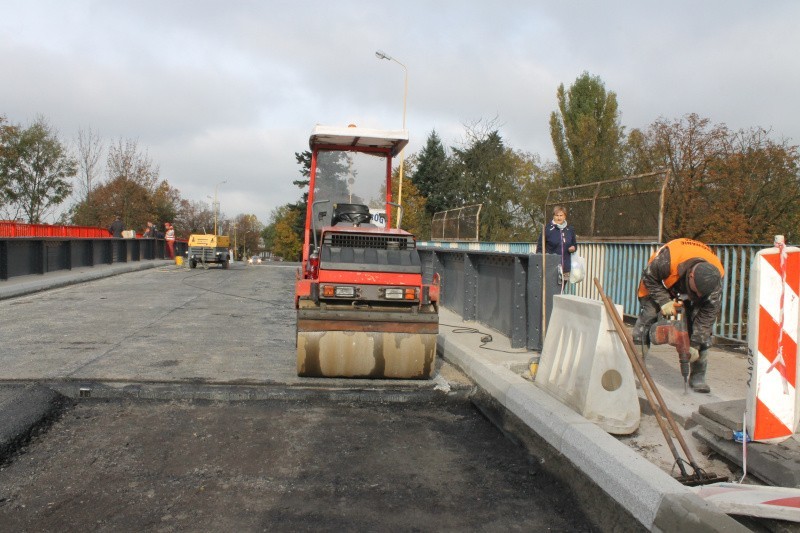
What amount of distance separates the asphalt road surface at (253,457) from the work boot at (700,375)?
1923 mm

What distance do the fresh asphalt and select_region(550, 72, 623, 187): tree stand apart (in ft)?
106

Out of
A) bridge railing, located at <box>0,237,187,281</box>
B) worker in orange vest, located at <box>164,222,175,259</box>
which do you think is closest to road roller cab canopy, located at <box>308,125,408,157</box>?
bridge railing, located at <box>0,237,187,281</box>

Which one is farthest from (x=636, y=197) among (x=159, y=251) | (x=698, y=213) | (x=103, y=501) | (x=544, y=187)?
(x=544, y=187)

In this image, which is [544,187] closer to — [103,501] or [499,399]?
[499,399]

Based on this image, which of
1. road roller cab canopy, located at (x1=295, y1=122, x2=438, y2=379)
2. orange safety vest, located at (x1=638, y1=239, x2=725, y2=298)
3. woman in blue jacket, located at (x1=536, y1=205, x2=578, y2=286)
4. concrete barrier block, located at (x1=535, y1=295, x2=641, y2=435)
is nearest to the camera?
concrete barrier block, located at (x1=535, y1=295, x2=641, y2=435)

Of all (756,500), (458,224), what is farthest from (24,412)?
(458,224)

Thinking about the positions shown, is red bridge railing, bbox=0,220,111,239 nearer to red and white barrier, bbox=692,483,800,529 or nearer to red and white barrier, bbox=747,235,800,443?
red and white barrier, bbox=747,235,800,443

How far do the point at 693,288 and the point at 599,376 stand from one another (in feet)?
4.79

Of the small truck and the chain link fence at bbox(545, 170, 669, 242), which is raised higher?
the chain link fence at bbox(545, 170, 669, 242)

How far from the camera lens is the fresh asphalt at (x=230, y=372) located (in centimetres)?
376

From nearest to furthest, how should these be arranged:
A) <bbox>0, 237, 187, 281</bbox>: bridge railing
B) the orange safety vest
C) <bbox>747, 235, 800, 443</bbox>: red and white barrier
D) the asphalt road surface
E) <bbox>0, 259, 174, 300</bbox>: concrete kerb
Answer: the asphalt road surface, <bbox>747, 235, 800, 443</bbox>: red and white barrier, the orange safety vest, <bbox>0, 259, 174, 300</bbox>: concrete kerb, <bbox>0, 237, 187, 281</bbox>: bridge railing

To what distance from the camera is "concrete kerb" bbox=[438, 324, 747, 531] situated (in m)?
3.15

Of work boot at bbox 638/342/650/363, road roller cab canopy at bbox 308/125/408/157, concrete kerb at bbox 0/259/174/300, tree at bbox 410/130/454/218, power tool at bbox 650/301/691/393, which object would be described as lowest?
concrete kerb at bbox 0/259/174/300

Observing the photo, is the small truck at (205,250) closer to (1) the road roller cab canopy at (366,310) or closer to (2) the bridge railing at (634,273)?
(2) the bridge railing at (634,273)
